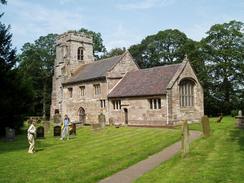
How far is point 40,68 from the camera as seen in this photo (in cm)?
7006

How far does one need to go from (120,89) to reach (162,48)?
3176 cm

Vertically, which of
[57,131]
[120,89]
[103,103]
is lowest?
[57,131]

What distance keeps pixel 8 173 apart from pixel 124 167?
443 cm

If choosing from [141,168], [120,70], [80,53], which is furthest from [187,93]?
[141,168]

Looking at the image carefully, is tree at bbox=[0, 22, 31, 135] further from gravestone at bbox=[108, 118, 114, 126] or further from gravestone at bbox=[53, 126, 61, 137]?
gravestone at bbox=[108, 118, 114, 126]

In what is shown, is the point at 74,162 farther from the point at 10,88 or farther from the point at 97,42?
the point at 97,42

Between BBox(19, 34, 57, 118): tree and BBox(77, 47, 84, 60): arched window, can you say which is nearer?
BBox(77, 47, 84, 60): arched window

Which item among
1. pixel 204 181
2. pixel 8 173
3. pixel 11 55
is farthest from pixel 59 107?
pixel 204 181

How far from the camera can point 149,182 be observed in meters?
10.3

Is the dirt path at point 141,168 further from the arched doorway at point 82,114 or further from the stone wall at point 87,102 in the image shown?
the arched doorway at point 82,114

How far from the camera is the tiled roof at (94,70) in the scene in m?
42.3

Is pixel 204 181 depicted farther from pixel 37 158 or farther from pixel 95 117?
pixel 95 117

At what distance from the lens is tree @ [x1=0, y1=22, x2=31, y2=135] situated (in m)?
→ 26.1

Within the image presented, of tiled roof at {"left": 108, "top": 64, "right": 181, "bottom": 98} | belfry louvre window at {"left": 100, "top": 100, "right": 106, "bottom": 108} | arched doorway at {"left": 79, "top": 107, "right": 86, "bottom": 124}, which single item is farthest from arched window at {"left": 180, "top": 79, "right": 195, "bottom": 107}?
arched doorway at {"left": 79, "top": 107, "right": 86, "bottom": 124}
